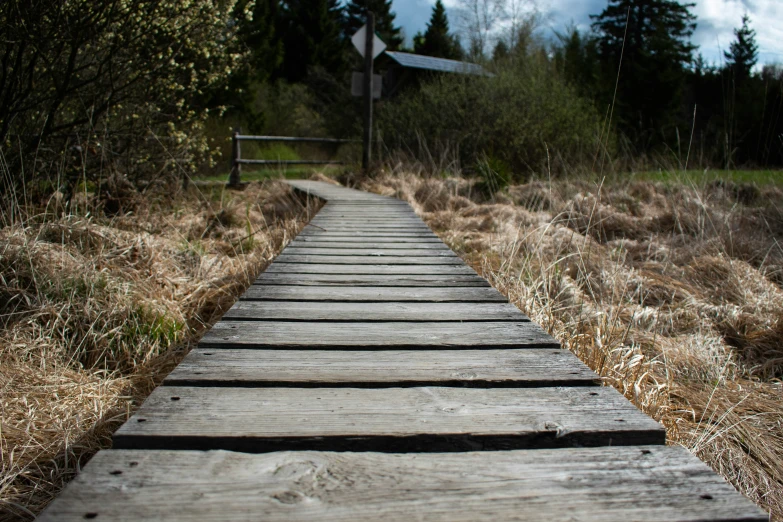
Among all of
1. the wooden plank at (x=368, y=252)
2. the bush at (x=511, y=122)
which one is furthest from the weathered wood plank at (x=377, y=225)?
the bush at (x=511, y=122)

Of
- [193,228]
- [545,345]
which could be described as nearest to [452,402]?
[545,345]

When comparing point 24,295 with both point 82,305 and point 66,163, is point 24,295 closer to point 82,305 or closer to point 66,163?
point 82,305

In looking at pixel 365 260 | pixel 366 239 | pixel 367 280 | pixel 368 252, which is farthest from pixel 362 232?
pixel 367 280

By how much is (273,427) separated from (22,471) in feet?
3.08

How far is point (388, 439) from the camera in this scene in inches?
45.8

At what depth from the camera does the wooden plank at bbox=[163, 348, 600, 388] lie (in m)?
1.46

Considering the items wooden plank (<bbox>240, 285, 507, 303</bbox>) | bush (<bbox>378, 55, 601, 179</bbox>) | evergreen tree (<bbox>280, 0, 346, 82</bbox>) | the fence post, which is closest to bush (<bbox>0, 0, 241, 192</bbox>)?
wooden plank (<bbox>240, 285, 507, 303</bbox>)

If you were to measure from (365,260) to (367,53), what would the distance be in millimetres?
7677

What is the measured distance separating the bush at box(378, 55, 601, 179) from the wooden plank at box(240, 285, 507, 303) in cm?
770

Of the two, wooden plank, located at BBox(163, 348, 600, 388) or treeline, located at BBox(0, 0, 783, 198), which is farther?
treeline, located at BBox(0, 0, 783, 198)

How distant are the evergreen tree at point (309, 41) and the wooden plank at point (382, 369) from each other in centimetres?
2664

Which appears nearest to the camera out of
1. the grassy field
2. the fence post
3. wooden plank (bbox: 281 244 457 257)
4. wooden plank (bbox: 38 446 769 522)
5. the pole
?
wooden plank (bbox: 38 446 769 522)

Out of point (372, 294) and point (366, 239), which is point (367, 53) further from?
point (372, 294)

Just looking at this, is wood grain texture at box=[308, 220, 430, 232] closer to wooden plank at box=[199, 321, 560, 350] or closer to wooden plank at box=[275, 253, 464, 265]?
wooden plank at box=[275, 253, 464, 265]
